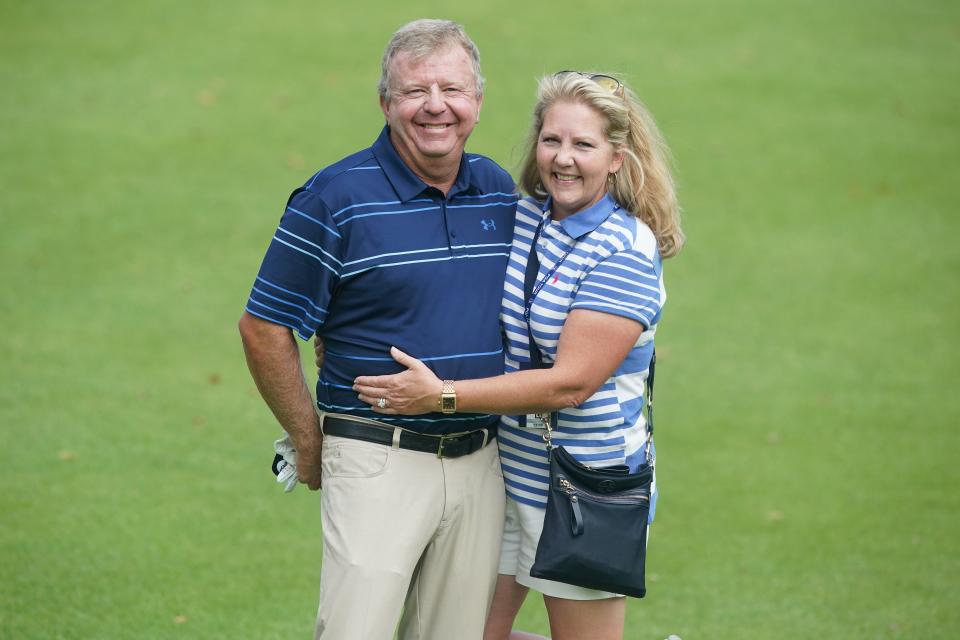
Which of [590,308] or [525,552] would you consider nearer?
[590,308]

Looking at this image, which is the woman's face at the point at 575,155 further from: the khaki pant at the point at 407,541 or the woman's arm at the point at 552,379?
the khaki pant at the point at 407,541

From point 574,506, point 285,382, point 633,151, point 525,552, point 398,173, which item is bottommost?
point 525,552

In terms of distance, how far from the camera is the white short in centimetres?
363

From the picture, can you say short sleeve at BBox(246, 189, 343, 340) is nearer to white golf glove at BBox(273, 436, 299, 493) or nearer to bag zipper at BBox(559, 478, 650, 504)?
white golf glove at BBox(273, 436, 299, 493)

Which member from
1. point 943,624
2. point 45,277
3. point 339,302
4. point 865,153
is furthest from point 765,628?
point 865,153

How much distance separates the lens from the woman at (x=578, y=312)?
3.42 metres

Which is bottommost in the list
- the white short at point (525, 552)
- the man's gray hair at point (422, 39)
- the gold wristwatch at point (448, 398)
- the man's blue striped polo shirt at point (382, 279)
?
the white short at point (525, 552)

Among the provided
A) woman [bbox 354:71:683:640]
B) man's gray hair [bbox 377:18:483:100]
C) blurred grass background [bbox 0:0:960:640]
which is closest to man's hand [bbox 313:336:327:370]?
woman [bbox 354:71:683:640]

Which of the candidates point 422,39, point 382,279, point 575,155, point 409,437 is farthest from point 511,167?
point 409,437

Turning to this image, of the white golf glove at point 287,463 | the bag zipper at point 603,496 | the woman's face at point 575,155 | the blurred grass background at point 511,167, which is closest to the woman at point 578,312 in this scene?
the woman's face at point 575,155

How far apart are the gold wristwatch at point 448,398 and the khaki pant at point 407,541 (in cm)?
27

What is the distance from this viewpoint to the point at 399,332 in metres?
3.54

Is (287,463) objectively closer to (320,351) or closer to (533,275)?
(320,351)

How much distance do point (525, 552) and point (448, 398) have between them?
68 cm
